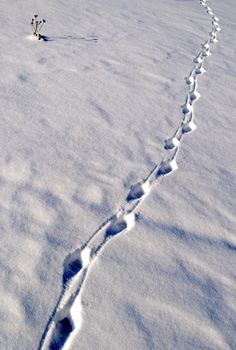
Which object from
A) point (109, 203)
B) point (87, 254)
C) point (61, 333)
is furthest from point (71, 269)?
point (109, 203)

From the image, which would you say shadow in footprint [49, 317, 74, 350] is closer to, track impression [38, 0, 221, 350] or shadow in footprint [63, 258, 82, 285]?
track impression [38, 0, 221, 350]

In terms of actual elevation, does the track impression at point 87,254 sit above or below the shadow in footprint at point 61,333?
above

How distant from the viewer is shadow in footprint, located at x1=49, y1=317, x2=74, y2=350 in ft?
5.15

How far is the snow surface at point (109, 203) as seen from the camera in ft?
5.62

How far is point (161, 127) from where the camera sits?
319 cm

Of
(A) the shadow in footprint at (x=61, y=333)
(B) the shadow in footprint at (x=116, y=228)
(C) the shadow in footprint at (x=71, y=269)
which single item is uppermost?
(B) the shadow in footprint at (x=116, y=228)

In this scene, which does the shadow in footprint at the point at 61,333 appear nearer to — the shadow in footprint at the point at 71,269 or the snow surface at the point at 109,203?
the snow surface at the point at 109,203

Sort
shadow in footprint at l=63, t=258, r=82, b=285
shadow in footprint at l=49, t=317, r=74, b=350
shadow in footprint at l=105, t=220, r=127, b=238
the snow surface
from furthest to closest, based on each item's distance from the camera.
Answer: shadow in footprint at l=105, t=220, r=127, b=238
shadow in footprint at l=63, t=258, r=82, b=285
the snow surface
shadow in footprint at l=49, t=317, r=74, b=350

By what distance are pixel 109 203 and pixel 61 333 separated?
85 centimetres

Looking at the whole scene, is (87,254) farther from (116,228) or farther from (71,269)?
(116,228)

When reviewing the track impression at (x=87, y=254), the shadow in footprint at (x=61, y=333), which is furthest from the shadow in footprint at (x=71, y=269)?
the shadow in footprint at (x=61, y=333)

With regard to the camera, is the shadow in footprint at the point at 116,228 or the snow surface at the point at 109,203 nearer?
the snow surface at the point at 109,203

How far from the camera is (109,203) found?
231 cm

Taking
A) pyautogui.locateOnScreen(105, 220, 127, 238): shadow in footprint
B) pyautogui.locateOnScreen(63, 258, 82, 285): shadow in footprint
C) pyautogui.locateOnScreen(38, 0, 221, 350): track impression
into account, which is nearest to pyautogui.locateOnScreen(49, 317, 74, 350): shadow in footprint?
pyautogui.locateOnScreen(38, 0, 221, 350): track impression
